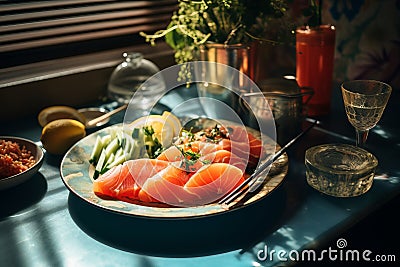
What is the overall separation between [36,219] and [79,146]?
0.77 ft

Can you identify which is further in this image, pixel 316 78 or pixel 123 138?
pixel 316 78

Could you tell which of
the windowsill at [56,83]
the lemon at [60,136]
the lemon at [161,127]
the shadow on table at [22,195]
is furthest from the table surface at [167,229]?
the windowsill at [56,83]

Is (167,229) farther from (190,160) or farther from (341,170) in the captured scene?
(341,170)

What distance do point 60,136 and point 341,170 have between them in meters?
0.63

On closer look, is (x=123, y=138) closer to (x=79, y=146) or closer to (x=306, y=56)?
(x=79, y=146)

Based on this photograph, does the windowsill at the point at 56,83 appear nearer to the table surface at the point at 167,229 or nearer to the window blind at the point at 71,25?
the window blind at the point at 71,25

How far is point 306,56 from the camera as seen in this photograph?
1.26 meters

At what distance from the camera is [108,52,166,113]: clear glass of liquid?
1409mm

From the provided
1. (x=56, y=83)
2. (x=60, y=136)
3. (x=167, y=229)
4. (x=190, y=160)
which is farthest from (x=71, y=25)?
(x=167, y=229)

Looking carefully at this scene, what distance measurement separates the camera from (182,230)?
0.84 metres

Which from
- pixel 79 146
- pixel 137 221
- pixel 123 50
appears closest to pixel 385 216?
pixel 137 221

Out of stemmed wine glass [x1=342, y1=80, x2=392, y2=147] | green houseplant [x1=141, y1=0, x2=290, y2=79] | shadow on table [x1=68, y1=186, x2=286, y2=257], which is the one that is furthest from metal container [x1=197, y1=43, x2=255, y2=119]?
shadow on table [x1=68, y1=186, x2=286, y2=257]

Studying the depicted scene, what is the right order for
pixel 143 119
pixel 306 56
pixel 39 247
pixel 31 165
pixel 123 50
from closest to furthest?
pixel 39 247 → pixel 31 165 → pixel 143 119 → pixel 306 56 → pixel 123 50

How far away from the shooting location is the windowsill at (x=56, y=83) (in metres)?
1.33
